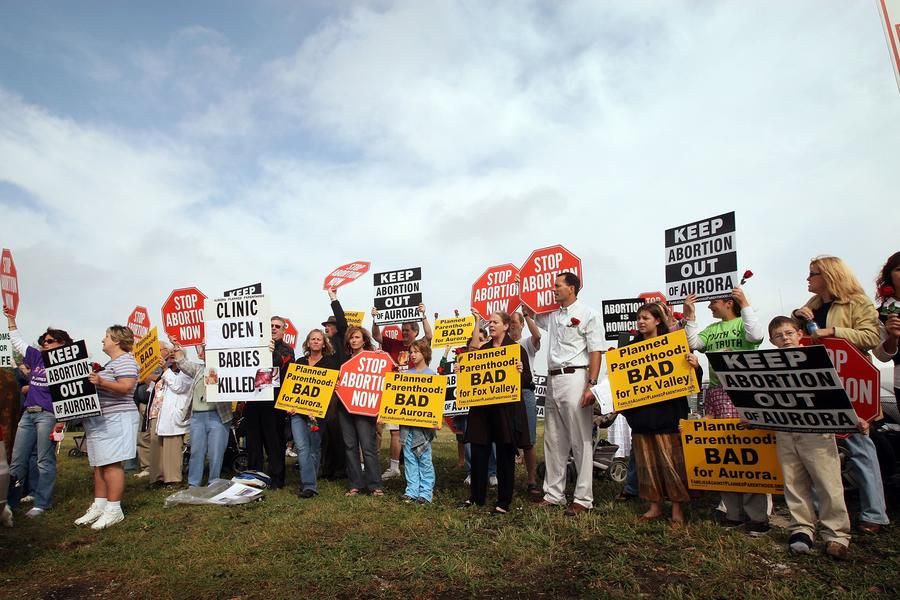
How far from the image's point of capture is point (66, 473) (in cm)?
1226

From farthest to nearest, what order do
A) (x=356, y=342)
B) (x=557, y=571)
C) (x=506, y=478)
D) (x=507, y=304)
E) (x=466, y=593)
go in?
(x=507, y=304)
(x=356, y=342)
(x=506, y=478)
(x=557, y=571)
(x=466, y=593)

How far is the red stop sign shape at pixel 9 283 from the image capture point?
874 centimetres

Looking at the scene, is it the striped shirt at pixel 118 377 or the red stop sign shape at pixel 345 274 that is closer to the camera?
the striped shirt at pixel 118 377

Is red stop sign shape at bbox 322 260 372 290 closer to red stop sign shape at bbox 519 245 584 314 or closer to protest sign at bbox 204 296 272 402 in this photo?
protest sign at bbox 204 296 272 402

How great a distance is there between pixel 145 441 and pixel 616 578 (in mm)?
11295

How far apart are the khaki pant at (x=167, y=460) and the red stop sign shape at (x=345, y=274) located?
381 cm

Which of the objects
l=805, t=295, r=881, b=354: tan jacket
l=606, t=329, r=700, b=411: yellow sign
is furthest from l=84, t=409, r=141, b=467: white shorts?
l=805, t=295, r=881, b=354: tan jacket

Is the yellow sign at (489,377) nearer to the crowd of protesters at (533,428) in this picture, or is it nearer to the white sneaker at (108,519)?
the crowd of protesters at (533,428)

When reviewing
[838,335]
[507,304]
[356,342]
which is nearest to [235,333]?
[356,342]

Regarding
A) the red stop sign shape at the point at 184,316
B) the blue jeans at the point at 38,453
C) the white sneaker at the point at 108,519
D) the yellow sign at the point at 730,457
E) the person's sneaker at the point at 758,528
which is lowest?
the person's sneaker at the point at 758,528

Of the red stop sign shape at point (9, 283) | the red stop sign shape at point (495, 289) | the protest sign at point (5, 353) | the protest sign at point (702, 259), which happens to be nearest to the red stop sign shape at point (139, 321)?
the protest sign at point (5, 353)

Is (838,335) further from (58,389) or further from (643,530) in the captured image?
(58,389)

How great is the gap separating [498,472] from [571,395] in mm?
1296

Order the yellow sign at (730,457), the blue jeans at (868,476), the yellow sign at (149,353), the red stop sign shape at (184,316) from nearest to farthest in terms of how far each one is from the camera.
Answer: the blue jeans at (868,476) → the yellow sign at (730,457) → the red stop sign shape at (184,316) → the yellow sign at (149,353)
